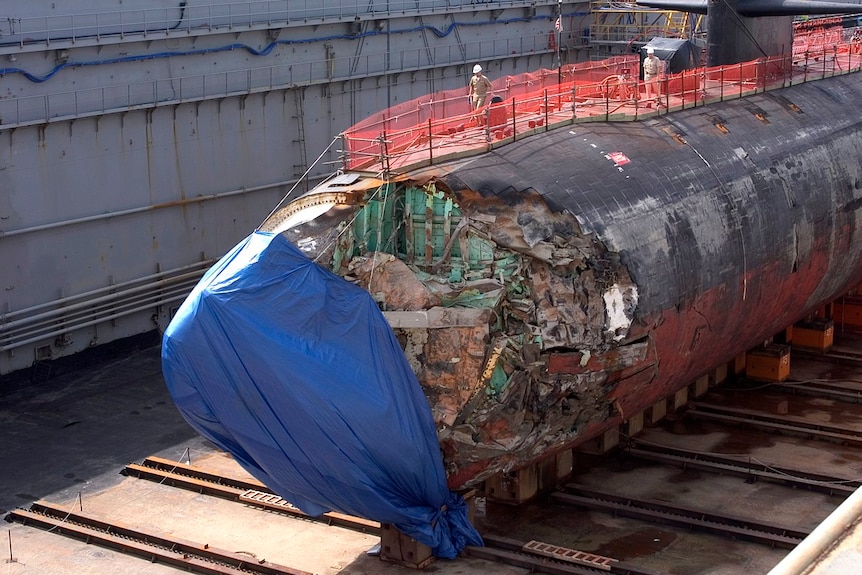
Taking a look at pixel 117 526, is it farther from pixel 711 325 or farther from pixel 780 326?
pixel 780 326

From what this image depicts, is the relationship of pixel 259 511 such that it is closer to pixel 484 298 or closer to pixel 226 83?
pixel 484 298

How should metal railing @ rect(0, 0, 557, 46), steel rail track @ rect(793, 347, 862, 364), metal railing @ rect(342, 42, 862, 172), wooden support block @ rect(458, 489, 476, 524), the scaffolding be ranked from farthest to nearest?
the scaffolding, steel rail track @ rect(793, 347, 862, 364), metal railing @ rect(0, 0, 557, 46), metal railing @ rect(342, 42, 862, 172), wooden support block @ rect(458, 489, 476, 524)

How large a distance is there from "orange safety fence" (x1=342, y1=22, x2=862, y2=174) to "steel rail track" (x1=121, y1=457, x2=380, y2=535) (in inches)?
187

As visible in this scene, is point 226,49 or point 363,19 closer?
point 226,49

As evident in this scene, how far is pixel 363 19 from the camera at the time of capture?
30.1 meters

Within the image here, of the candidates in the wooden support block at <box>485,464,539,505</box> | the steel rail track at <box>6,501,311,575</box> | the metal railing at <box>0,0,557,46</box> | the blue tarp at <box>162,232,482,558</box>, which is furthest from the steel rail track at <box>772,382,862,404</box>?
the metal railing at <box>0,0,557,46</box>

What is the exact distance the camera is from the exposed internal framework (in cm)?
1466

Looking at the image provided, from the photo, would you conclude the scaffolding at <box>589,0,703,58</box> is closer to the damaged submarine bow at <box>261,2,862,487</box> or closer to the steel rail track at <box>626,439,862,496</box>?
the damaged submarine bow at <box>261,2,862,487</box>

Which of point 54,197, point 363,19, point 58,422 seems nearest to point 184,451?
point 58,422

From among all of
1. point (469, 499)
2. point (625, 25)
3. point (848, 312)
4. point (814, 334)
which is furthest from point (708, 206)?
point (625, 25)

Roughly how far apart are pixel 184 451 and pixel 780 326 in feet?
32.7

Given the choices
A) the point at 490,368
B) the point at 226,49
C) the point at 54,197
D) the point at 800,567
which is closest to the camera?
the point at 800,567

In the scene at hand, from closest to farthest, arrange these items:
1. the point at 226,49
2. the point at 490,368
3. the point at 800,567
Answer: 1. the point at 800,567
2. the point at 490,368
3. the point at 226,49

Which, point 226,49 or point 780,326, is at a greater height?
point 226,49
